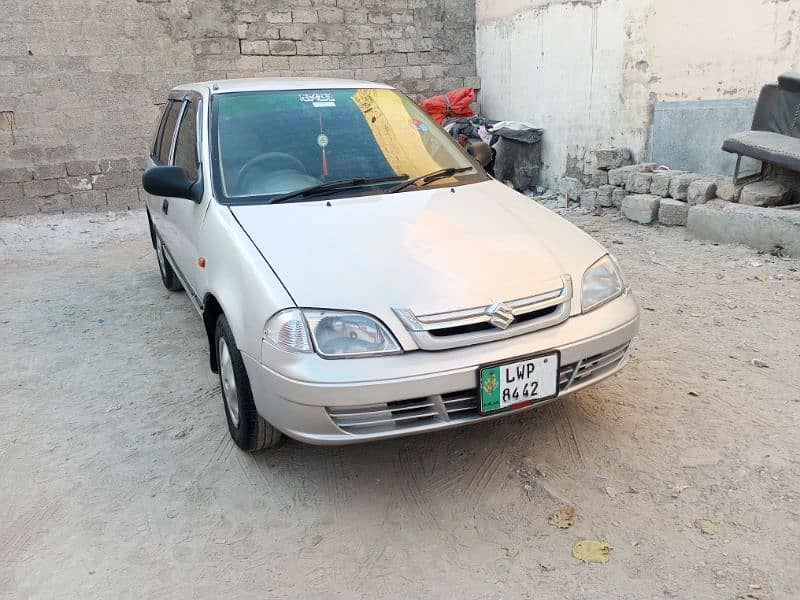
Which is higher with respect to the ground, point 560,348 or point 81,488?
point 560,348

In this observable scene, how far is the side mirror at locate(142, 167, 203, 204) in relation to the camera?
3262 millimetres

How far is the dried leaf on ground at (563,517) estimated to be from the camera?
7.97 ft

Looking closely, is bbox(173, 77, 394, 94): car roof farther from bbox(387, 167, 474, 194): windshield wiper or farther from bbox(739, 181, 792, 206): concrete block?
bbox(739, 181, 792, 206): concrete block

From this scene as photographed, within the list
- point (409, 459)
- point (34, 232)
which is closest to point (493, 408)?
point (409, 459)

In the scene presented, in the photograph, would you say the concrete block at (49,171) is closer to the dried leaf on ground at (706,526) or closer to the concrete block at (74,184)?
the concrete block at (74,184)

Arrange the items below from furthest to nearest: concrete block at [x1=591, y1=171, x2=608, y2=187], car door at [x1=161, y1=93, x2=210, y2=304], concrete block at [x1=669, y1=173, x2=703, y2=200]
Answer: concrete block at [x1=591, y1=171, x2=608, y2=187], concrete block at [x1=669, y1=173, x2=703, y2=200], car door at [x1=161, y1=93, x2=210, y2=304]

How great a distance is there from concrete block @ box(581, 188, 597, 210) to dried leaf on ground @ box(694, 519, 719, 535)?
19.1ft

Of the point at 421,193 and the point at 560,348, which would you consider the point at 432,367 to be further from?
the point at 421,193

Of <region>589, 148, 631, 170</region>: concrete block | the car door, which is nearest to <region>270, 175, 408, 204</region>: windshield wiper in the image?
the car door

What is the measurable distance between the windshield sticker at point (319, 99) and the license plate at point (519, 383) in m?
2.03

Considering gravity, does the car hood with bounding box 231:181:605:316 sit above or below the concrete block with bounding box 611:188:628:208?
above

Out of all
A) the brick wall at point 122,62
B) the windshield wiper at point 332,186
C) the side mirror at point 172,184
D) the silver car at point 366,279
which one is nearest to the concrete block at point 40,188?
the brick wall at point 122,62

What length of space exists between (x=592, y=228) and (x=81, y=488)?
569cm

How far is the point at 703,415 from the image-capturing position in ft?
10.2
